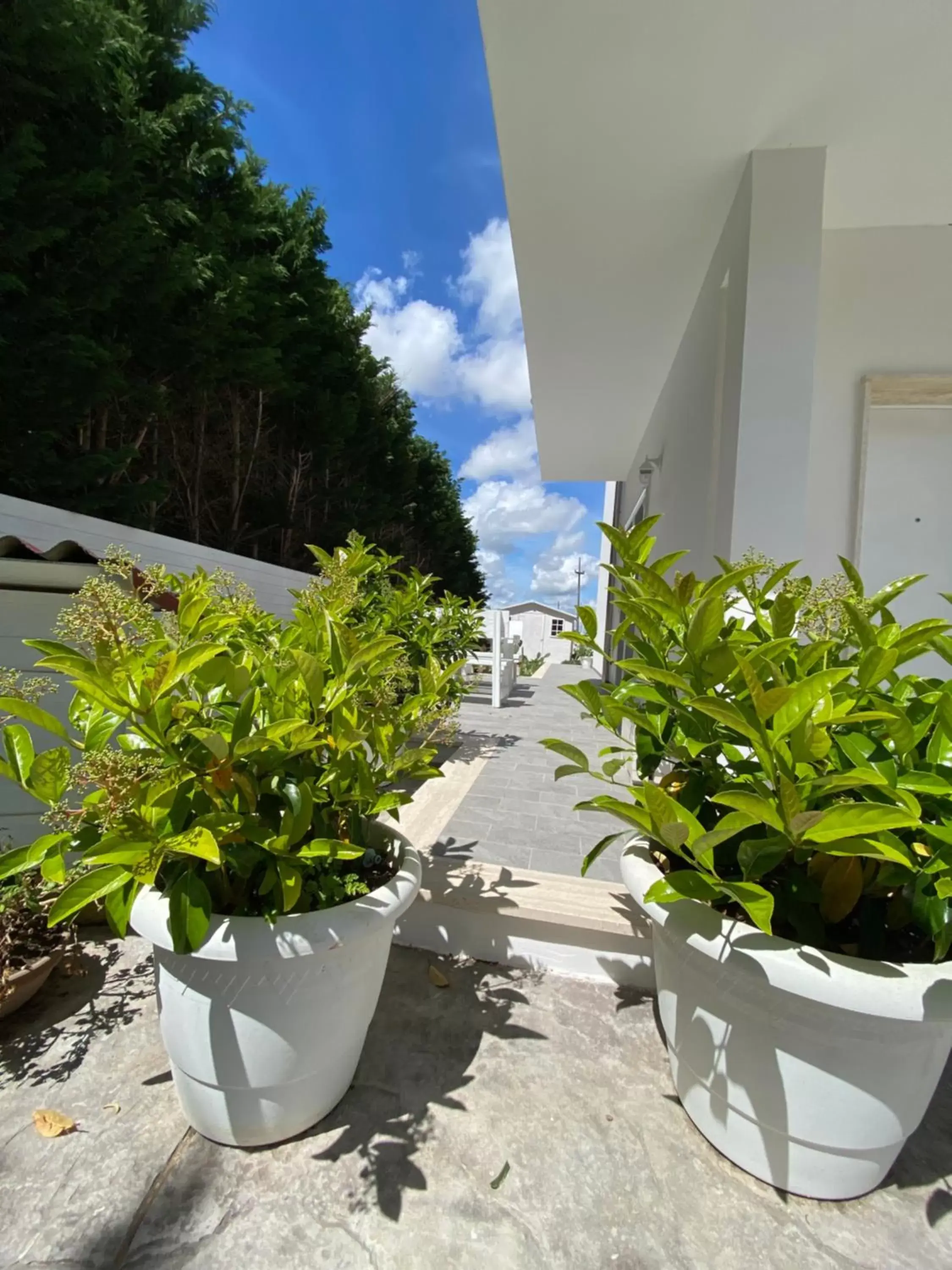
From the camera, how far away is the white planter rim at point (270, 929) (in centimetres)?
94

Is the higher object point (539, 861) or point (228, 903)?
point (228, 903)

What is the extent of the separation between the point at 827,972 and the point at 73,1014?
5.77ft

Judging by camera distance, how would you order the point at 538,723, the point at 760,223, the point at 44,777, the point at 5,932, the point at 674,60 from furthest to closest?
the point at 538,723
the point at 760,223
the point at 674,60
the point at 5,932
the point at 44,777

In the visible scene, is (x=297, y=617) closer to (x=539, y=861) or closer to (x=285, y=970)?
(x=285, y=970)

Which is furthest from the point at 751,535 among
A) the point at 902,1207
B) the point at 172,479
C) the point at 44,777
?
the point at 172,479

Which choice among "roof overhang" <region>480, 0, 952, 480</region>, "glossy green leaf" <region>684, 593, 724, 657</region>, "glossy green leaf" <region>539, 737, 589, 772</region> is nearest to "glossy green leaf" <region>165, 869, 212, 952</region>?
"glossy green leaf" <region>539, 737, 589, 772</region>

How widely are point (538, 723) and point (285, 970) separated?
412 cm

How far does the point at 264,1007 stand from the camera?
976 mm

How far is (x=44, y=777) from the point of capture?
915 millimetres

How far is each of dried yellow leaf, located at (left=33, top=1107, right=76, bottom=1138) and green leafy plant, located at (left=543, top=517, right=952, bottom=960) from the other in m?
1.17

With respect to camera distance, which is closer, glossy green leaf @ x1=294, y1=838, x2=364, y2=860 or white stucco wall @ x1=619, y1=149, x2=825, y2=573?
glossy green leaf @ x1=294, y1=838, x2=364, y2=860

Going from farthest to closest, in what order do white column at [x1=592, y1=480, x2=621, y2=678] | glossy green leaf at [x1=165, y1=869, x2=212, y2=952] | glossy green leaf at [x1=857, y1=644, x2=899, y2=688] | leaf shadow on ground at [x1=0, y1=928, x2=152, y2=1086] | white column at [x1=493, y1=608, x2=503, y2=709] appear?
1. white column at [x1=592, y1=480, x2=621, y2=678]
2. white column at [x1=493, y1=608, x2=503, y2=709]
3. leaf shadow on ground at [x1=0, y1=928, x2=152, y2=1086]
4. glossy green leaf at [x1=857, y1=644, x2=899, y2=688]
5. glossy green leaf at [x1=165, y1=869, x2=212, y2=952]

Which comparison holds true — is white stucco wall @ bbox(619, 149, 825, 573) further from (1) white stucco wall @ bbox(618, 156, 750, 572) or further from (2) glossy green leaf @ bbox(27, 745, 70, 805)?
(2) glossy green leaf @ bbox(27, 745, 70, 805)

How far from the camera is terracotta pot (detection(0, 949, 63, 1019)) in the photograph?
1329mm
